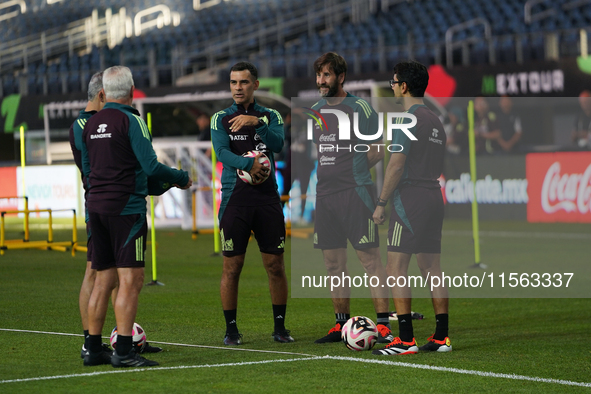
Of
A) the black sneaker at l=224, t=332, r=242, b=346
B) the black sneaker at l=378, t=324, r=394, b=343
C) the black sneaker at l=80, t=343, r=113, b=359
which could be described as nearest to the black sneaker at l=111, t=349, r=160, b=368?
the black sneaker at l=80, t=343, r=113, b=359

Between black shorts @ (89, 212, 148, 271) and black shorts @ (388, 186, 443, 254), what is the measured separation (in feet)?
5.84

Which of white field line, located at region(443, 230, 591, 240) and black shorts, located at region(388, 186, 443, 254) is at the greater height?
black shorts, located at region(388, 186, 443, 254)

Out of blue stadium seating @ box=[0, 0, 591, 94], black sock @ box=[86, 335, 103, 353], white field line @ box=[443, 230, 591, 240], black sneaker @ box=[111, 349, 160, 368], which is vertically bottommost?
white field line @ box=[443, 230, 591, 240]

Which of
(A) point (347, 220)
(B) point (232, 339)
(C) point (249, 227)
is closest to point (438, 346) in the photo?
(A) point (347, 220)

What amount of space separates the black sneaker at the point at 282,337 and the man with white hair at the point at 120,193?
52.5 inches

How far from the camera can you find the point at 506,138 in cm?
1756

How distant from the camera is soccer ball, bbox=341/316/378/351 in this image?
6.17 metres

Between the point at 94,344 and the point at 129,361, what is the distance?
261mm

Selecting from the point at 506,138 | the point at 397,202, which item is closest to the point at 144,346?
the point at 397,202

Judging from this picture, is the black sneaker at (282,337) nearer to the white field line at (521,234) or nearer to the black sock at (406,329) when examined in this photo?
the black sock at (406,329)

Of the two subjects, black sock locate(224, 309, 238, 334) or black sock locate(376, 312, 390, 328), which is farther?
black sock locate(376, 312, 390, 328)

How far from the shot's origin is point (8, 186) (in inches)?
917

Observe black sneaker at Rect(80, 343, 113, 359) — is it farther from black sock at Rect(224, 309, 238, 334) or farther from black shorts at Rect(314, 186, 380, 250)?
black shorts at Rect(314, 186, 380, 250)

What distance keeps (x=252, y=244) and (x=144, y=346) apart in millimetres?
10013
